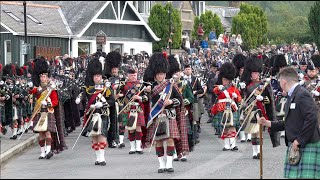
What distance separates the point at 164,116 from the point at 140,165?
1.39 metres

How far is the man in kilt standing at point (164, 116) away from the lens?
15.3 metres

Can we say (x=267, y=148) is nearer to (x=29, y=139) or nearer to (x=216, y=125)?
(x=216, y=125)

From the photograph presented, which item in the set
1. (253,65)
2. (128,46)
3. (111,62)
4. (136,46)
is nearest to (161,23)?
(136,46)

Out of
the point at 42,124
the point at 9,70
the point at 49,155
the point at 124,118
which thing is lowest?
the point at 49,155

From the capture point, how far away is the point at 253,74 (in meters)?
18.3

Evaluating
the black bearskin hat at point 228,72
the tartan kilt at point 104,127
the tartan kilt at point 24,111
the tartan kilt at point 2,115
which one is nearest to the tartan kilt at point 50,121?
the tartan kilt at point 104,127

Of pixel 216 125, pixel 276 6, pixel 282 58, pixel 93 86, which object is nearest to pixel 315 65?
pixel 282 58

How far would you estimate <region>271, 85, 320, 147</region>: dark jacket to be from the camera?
11320 millimetres

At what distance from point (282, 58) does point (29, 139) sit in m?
6.31

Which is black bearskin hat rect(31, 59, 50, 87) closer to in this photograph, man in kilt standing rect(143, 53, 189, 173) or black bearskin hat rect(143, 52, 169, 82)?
black bearskin hat rect(143, 52, 169, 82)

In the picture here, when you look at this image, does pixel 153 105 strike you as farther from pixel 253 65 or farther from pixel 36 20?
pixel 36 20

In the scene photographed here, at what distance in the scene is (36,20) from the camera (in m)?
50.0

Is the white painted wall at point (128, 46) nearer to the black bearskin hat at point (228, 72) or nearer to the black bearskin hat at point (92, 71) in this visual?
the black bearskin hat at point (228, 72)

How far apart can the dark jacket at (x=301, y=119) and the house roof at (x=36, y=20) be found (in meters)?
35.9
